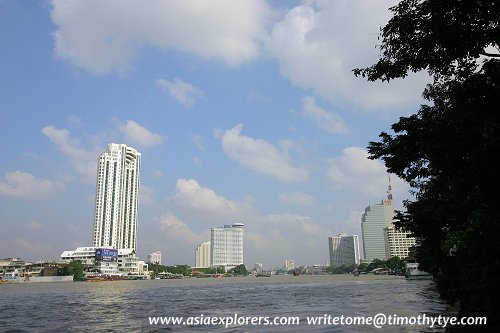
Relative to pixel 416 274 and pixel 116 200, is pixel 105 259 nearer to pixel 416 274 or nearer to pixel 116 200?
pixel 116 200

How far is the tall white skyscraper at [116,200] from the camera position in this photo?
168125 millimetres

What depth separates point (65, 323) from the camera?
25.4 m

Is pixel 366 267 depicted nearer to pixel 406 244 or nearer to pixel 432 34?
pixel 406 244

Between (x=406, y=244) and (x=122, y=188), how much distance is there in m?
119

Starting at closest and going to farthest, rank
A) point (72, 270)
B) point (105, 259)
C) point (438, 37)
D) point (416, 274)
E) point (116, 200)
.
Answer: point (438, 37) < point (416, 274) < point (72, 270) < point (105, 259) < point (116, 200)

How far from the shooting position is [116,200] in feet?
553

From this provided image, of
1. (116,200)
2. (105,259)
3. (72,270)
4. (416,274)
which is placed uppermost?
(116,200)

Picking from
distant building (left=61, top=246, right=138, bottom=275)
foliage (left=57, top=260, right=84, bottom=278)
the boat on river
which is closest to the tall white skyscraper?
distant building (left=61, top=246, right=138, bottom=275)

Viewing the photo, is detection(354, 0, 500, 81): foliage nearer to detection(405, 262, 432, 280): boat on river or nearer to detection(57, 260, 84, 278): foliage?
detection(405, 262, 432, 280): boat on river

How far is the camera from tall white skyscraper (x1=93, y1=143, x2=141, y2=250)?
168 meters

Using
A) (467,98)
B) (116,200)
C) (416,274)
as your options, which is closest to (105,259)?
(116,200)

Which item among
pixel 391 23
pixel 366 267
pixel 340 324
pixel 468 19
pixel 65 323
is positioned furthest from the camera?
pixel 366 267

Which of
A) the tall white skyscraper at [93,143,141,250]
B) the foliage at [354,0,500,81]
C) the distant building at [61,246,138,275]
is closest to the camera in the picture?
the foliage at [354,0,500,81]

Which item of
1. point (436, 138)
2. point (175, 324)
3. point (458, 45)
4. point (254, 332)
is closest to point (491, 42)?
point (458, 45)
